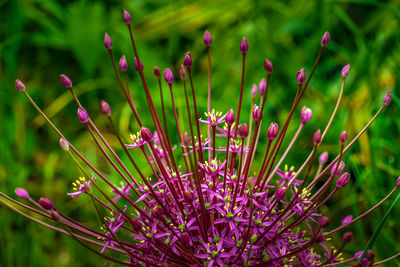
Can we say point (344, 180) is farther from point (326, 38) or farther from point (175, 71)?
point (175, 71)

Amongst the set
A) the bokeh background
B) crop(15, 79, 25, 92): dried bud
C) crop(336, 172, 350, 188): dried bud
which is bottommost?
crop(336, 172, 350, 188): dried bud

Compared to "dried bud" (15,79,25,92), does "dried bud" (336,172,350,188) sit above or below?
below

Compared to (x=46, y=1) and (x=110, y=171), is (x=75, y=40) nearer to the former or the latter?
(x=46, y=1)

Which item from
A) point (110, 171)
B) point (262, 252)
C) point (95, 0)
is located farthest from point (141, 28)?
point (262, 252)

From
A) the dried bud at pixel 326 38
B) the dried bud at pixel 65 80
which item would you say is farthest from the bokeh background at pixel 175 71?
the dried bud at pixel 65 80

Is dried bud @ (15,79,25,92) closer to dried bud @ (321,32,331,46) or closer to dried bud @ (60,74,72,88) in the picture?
dried bud @ (60,74,72,88)

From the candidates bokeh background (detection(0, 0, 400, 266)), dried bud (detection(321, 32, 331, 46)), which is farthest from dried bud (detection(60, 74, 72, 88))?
bokeh background (detection(0, 0, 400, 266))

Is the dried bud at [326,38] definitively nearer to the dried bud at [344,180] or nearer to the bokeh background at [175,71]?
the dried bud at [344,180]

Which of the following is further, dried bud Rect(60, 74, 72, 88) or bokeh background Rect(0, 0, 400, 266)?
bokeh background Rect(0, 0, 400, 266)

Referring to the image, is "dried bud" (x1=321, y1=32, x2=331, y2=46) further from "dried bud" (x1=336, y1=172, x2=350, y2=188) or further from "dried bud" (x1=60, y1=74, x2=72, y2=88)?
"dried bud" (x1=60, y1=74, x2=72, y2=88)
